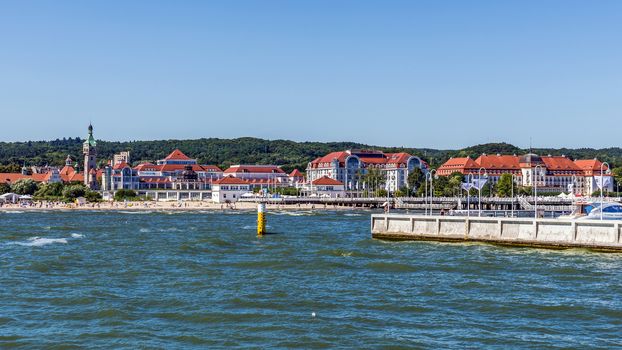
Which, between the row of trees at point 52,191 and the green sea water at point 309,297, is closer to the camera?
the green sea water at point 309,297

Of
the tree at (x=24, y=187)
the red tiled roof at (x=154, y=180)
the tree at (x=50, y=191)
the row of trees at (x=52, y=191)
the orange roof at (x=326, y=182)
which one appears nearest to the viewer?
the row of trees at (x=52, y=191)

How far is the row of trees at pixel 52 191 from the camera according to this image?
158375mm

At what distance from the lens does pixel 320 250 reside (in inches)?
1982

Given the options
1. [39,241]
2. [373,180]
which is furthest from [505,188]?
[39,241]

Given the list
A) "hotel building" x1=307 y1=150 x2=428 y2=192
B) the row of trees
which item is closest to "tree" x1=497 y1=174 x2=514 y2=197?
"hotel building" x1=307 y1=150 x2=428 y2=192

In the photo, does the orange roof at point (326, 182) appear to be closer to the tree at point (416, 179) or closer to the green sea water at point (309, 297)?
the tree at point (416, 179)

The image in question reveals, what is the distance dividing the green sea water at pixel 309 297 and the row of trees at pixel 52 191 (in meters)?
109

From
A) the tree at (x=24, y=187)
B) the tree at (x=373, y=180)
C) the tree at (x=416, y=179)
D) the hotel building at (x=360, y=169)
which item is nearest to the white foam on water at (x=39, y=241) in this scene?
the tree at (x=24, y=187)

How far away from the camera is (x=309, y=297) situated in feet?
104

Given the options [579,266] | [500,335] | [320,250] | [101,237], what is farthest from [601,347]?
[101,237]

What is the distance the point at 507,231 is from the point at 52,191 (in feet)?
430

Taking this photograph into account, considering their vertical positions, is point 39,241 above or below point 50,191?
below

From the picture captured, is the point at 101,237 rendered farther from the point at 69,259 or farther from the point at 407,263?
the point at 407,263

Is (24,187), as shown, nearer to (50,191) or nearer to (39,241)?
(50,191)
